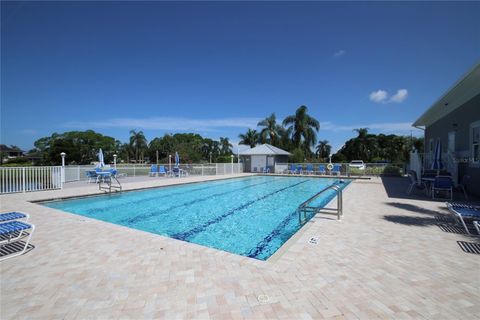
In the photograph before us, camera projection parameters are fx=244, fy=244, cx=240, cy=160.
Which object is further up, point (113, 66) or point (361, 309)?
point (113, 66)

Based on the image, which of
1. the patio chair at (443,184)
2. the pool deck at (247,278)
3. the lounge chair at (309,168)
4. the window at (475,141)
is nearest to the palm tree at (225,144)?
Result: the lounge chair at (309,168)

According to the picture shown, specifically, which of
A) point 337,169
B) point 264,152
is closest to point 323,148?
point 264,152

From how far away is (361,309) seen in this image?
2240mm

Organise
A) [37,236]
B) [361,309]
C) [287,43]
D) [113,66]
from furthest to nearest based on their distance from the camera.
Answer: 1. [113,66]
2. [287,43]
3. [37,236]
4. [361,309]

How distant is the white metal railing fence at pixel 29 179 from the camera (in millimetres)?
9633

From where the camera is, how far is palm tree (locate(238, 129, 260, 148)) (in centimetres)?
3600

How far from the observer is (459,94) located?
9633 mm

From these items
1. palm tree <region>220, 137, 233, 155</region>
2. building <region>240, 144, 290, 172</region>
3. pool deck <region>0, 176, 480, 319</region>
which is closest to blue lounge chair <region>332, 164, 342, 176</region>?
building <region>240, 144, 290, 172</region>

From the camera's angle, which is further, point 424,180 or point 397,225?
point 424,180

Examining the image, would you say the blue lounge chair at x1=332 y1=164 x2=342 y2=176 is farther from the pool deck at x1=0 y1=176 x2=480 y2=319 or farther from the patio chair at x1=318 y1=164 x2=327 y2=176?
the pool deck at x1=0 y1=176 x2=480 y2=319

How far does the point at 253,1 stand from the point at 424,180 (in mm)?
10661

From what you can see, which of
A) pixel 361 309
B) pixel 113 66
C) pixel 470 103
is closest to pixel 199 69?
pixel 113 66

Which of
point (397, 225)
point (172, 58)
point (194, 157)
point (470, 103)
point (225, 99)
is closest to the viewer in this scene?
point (397, 225)

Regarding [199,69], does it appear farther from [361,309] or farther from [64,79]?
[361,309]
